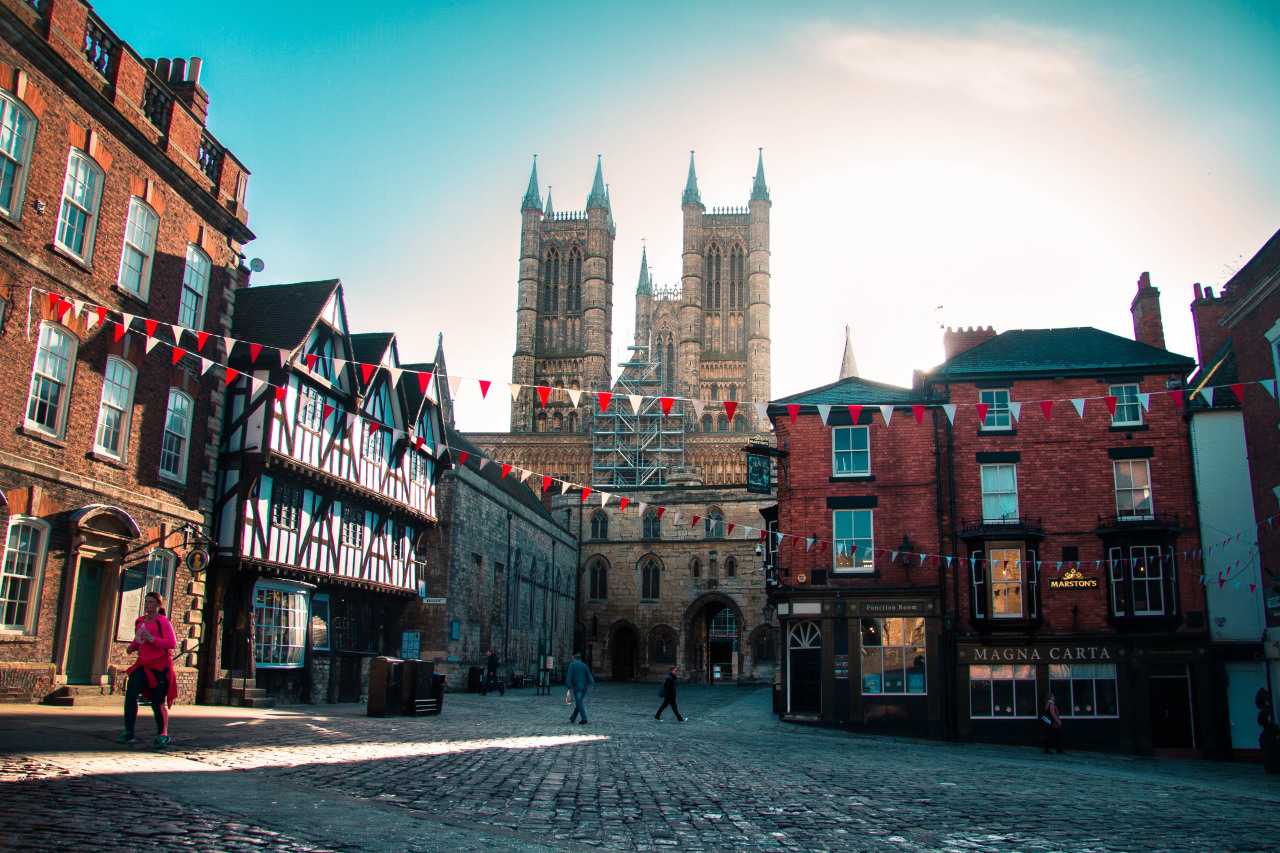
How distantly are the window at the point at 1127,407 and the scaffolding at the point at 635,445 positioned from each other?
174 feet

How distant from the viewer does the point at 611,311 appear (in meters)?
93.6

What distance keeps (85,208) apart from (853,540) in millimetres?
18345

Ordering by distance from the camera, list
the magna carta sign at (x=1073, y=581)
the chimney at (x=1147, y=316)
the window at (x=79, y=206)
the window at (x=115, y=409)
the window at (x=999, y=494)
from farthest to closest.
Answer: the chimney at (x=1147, y=316)
the window at (x=999, y=494)
the magna carta sign at (x=1073, y=581)
the window at (x=115, y=409)
the window at (x=79, y=206)

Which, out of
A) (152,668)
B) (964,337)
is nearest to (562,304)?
(964,337)

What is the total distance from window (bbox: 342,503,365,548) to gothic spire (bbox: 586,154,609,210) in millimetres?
72307

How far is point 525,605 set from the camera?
42.9 meters

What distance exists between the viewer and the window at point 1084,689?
76.9ft

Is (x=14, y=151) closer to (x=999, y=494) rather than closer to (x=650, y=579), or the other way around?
(x=999, y=494)

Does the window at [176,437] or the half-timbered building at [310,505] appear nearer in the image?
the window at [176,437]

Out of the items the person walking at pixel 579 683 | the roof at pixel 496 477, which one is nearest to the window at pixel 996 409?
the person walking at pixel 579 683

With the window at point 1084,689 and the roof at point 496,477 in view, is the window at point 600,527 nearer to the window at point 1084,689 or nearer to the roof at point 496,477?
the roof at point 496,477

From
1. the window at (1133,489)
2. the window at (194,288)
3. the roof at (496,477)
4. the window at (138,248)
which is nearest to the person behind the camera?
the window at (138,248)

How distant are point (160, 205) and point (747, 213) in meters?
81.9

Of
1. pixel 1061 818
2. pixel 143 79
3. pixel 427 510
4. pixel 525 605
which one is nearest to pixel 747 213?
pixel 525 605
